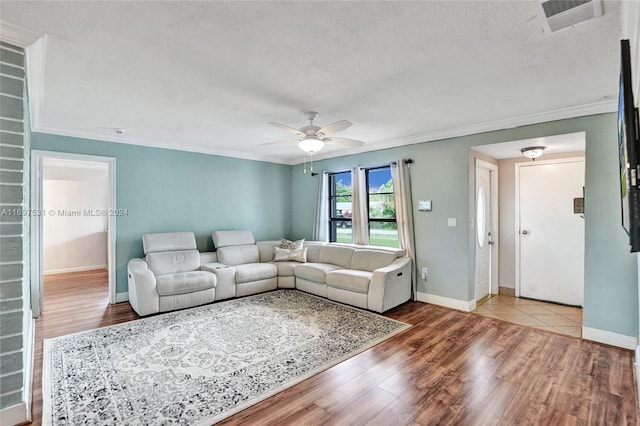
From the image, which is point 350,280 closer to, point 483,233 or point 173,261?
point 483,233

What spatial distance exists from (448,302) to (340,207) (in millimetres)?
2692

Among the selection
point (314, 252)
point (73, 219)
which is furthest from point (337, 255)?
point (73, 219)

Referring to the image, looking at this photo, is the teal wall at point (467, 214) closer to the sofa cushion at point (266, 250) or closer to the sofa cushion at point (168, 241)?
the sofa cushion at point (266, 250)

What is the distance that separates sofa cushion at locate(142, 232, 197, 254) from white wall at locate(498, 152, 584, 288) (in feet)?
16.9

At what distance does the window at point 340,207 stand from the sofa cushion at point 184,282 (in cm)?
263

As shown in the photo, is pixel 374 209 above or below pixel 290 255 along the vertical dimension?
above

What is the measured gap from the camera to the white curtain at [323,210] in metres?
6.24

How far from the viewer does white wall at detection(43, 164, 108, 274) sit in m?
6.92

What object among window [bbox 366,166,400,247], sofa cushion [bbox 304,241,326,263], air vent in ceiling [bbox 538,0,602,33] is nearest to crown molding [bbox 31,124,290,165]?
sofa cushion [bbox 304,241,326,263]

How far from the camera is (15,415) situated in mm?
1995

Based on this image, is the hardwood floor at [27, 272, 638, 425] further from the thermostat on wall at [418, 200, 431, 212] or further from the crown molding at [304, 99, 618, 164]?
the crown molding at [304, 99, 618, 164]

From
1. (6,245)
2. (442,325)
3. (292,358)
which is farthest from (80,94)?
(442,325)

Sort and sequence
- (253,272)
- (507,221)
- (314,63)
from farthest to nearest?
(507,221) → (253,272) → (314,63)

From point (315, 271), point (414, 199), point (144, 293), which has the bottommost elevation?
point (144, 293)
